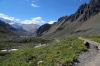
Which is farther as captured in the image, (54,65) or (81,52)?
(81,52)

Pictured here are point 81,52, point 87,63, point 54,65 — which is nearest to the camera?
point 54,65

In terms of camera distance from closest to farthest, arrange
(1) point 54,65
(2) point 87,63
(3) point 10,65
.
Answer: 1. (1) point 54,65
2. (2) point 87,63
3. (3) point 10,65

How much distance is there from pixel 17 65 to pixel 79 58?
10111 millimetres

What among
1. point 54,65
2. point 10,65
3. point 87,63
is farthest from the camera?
point 10,65

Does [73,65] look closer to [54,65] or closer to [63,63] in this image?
[63,63]

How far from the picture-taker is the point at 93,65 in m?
21.8

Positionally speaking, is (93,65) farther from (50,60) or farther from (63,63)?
(50,60)

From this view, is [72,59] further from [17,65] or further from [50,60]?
[17,65]

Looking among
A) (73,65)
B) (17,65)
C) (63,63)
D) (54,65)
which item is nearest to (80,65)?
(73,65)

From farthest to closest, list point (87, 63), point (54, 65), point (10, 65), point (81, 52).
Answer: point (81, 52), point (10, 65), point (87, 63), point (54, 65)

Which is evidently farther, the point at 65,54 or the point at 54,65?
the point at 65,54

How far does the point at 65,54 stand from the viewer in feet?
86.6

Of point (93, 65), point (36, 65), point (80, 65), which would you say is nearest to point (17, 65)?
point (36, 65)

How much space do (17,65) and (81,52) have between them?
12.3m
